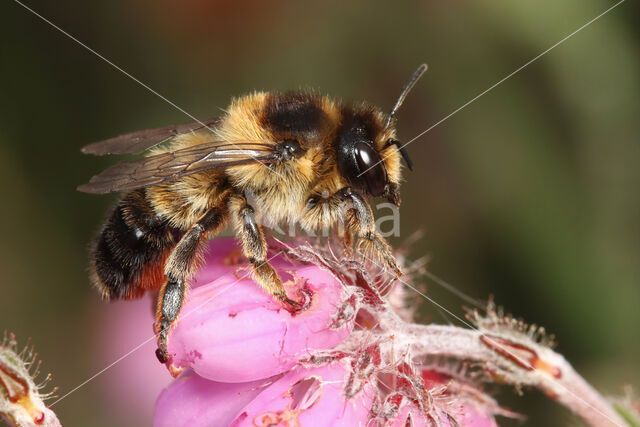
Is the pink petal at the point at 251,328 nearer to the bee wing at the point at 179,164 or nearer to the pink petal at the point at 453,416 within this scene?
the pink petal at the point at 453,416

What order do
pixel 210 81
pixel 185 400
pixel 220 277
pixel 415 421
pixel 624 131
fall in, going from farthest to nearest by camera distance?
pixel 210 81 → pixel 624 131 → pixel 220 277 → pixel 185 400 → pixel 415 421

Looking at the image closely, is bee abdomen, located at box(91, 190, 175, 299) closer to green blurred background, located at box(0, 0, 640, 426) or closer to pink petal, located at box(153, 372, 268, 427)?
pink petal, located at box(153, 372, 268, 427)

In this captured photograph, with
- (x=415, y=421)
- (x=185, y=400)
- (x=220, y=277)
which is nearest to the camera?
(x=415, y=421)

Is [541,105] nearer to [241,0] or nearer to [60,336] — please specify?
[241,0]

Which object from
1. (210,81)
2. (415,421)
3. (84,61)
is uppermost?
(84,61)

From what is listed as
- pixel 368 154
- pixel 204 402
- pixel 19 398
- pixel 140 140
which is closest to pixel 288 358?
pixel 204 402

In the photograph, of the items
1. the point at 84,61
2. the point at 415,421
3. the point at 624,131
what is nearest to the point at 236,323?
the point at 415,421

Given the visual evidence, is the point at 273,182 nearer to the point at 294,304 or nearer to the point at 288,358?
the point at 294,304
